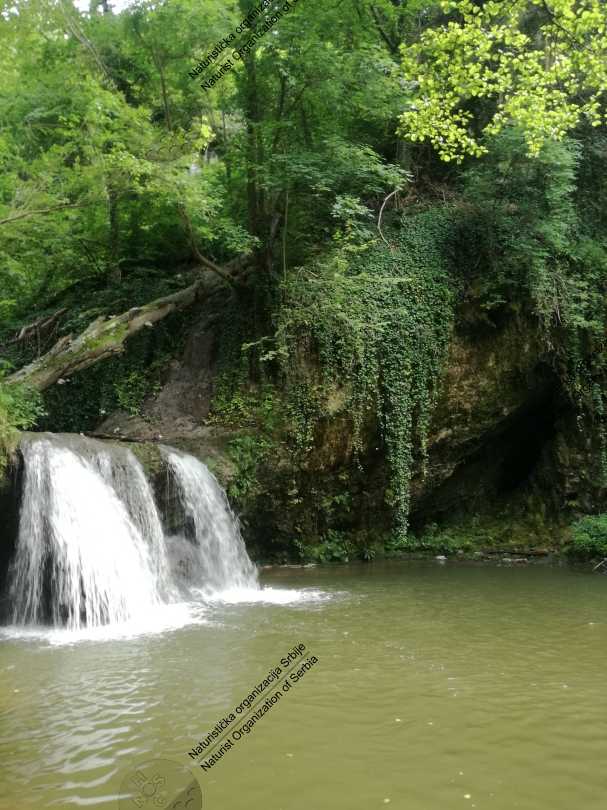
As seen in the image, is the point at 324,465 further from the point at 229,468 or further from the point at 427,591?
the point at 427,591

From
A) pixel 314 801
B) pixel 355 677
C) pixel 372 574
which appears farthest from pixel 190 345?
pixel 314 801

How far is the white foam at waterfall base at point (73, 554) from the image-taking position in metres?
7.76

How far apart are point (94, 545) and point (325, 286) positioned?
6643mm

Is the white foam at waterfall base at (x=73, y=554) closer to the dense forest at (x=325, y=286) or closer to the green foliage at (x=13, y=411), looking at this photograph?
the green foliage at (x=13, y=411)

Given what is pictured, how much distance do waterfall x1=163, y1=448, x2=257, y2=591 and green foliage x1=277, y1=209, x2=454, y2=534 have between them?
2.04 m

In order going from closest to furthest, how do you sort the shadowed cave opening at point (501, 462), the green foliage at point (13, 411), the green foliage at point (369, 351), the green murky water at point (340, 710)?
the green murky water at point (340, 710)
the green foliage at point (13, 411)
the green foliage at point (369, 351)
the shadowed cave opening at point (501, 462)

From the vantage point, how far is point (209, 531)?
10.4 meters

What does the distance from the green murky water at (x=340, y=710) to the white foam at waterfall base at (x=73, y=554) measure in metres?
0.97

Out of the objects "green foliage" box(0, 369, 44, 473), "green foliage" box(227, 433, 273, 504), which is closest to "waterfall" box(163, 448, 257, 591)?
"green foliage" box(227, 433, 273, 504)

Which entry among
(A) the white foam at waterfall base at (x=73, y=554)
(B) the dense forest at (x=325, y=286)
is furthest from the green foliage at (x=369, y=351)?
(A) the white foam at waterfall base at (x=73, y=554)

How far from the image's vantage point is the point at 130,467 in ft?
31.8

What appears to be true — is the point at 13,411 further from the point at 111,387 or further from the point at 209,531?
the point at 111,387

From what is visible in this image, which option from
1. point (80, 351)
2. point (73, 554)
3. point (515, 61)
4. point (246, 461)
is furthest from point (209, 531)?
point (515, 61)

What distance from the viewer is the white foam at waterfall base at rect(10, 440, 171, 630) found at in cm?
776
